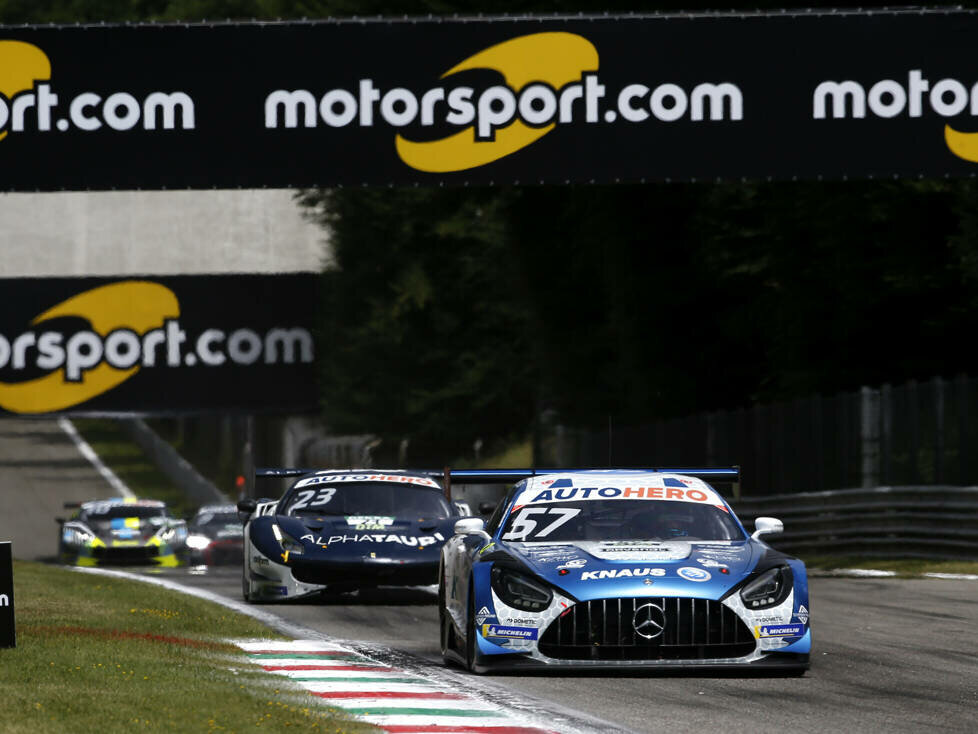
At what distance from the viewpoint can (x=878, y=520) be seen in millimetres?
25719

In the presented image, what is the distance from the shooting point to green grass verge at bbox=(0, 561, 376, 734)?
866 centimetres

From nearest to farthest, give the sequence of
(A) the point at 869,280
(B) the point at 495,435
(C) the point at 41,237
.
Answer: (A) the point at 869,280
(B) the point at 495,435
(C) the point at 41,237

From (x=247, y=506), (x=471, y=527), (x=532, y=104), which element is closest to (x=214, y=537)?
(x=532, y=104)

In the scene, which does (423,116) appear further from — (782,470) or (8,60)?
(782,470)

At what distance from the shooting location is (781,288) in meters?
36.8

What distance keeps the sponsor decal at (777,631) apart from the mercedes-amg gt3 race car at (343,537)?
21.0ft

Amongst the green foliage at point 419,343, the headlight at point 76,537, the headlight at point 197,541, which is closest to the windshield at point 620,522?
the headlight at point 76,537

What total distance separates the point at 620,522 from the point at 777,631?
144 centimetres

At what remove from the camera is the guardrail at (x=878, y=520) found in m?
23.3

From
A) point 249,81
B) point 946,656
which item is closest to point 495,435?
point 249,81

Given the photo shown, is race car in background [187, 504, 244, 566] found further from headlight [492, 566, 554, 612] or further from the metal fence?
headlight [492, 566, 554, 612]

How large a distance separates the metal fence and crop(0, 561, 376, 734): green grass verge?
650 centimetres

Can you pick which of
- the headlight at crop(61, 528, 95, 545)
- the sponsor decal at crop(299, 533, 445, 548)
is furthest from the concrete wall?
the sponsor decal at crop(299, 533, 445, 548)

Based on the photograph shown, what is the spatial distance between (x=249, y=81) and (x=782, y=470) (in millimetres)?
10660
